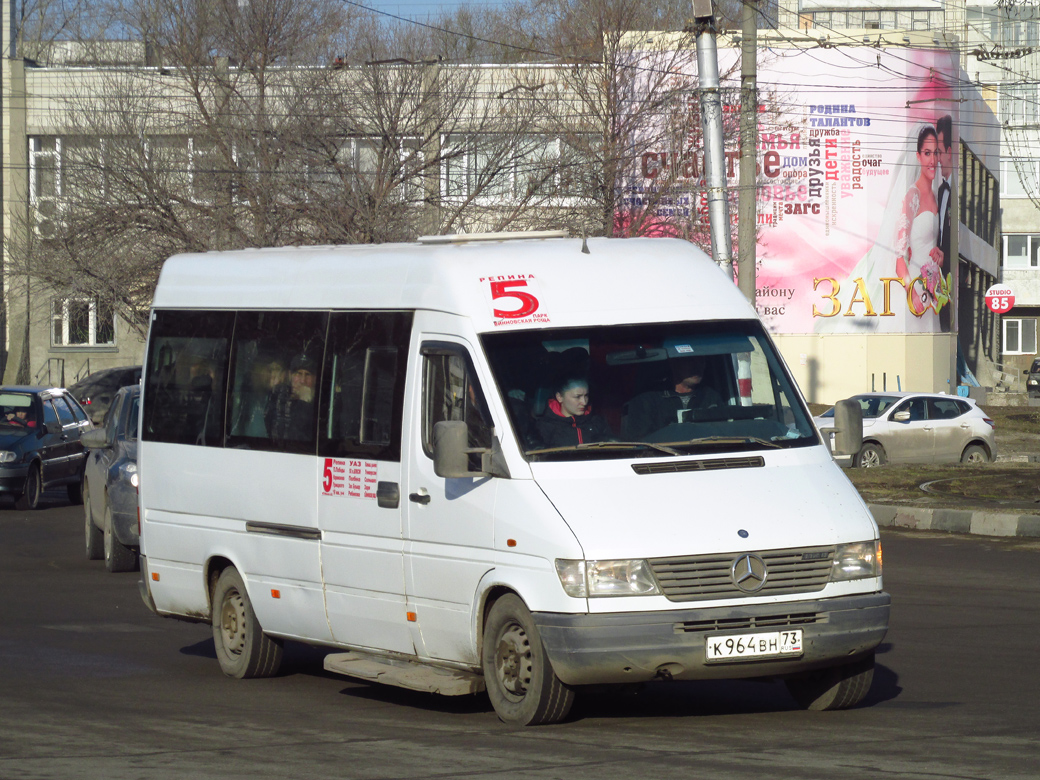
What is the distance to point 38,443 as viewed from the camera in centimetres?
2256

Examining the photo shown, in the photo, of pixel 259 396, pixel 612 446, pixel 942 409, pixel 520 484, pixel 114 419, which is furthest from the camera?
pixel 942 409

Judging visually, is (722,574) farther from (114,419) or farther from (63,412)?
(63,412)

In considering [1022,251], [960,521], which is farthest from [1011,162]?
[960,521]

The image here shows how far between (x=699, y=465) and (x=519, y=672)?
127 centimetres

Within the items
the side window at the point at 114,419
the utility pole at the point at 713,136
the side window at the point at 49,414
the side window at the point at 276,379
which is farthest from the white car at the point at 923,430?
the side window at the point at 276,379

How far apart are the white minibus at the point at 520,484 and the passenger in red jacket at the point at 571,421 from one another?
0.01 metres

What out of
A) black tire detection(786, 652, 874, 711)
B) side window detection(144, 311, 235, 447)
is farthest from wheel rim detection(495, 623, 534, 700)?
side window detection(144, 311, 235, 447)

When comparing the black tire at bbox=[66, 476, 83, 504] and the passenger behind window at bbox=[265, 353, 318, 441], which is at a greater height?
the passenger behind window at bbox=[265, 353, 318, 441]

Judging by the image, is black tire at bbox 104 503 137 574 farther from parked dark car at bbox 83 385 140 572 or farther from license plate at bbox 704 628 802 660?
license plate at bbox 704 628 802 660

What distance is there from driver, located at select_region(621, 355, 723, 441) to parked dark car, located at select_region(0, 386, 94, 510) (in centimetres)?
1632

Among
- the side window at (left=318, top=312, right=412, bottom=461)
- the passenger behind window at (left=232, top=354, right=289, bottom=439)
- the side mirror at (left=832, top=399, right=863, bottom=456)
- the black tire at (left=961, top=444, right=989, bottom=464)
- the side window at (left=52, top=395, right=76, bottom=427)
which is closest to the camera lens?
the side window at (left=318, top=312, right=412, bottom=461)

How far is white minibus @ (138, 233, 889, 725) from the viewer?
7.01 m

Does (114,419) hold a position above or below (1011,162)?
below

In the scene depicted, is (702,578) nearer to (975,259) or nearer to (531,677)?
(531,677)
